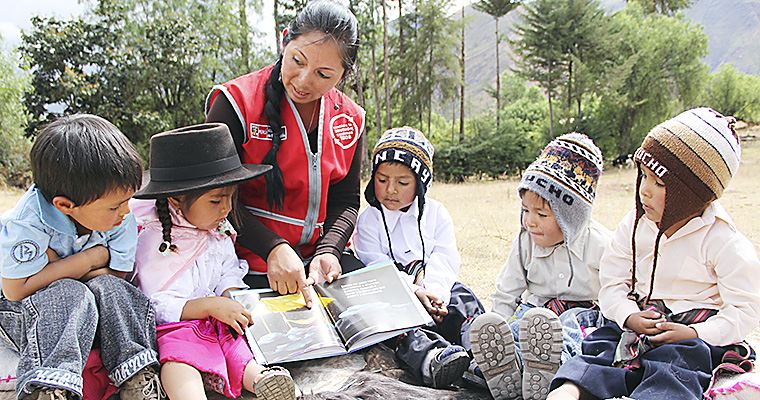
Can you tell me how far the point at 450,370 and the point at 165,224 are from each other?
1.16m

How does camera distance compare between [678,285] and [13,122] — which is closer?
[678,285]

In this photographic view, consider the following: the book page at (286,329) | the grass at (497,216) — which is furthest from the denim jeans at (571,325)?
the grass at (497,216)

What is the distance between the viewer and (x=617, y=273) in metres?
2.28

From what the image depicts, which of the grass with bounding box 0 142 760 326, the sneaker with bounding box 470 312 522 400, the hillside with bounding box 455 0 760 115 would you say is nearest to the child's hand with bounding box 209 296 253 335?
the sneaker with bounding box 470 312 522 400

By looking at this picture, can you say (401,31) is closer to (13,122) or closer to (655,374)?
(13,122)

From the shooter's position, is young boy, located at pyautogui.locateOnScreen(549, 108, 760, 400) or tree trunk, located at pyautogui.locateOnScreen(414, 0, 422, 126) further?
tree trunk, located at pyautogui.locateOnScreen(414, 0, 422, 126)

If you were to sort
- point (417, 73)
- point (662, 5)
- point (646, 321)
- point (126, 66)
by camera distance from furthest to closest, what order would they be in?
point (662, 5), point (417, 73), point (126, 66), point (646, 321)

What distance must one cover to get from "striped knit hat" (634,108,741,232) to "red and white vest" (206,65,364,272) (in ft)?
4.33

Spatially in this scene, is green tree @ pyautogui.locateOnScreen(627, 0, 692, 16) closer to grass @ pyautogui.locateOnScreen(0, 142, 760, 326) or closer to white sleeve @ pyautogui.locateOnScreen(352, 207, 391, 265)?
grass @ pyautogui.locateOnScreen(0, 142, 760, 326)

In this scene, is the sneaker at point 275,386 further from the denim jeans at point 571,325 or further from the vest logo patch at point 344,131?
the vest logo patch at point 344,131

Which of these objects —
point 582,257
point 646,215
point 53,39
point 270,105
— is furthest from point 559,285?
point 53,39

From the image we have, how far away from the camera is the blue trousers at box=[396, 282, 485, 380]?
7.70 ft

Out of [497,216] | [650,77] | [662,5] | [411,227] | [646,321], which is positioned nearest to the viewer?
[646,321]

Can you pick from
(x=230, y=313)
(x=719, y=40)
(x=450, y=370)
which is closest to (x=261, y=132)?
(x=230, y=313)
